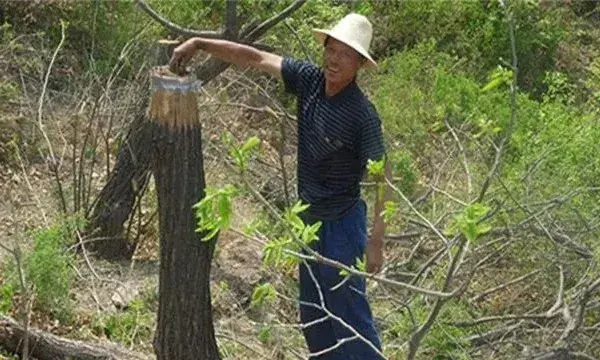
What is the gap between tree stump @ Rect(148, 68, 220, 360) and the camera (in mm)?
4180

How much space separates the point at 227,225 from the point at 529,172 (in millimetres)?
2757

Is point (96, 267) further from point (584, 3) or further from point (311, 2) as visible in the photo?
point (584, 3)

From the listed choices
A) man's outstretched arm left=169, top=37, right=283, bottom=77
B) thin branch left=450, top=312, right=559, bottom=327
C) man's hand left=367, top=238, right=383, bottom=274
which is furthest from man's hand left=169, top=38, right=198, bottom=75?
thin branch left=450, top=312, right=559, bottom=327

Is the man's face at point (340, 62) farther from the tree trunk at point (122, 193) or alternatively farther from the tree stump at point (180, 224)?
the tree trunk at point (122, 193)

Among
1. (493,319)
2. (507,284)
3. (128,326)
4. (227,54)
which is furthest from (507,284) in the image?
(227,54)

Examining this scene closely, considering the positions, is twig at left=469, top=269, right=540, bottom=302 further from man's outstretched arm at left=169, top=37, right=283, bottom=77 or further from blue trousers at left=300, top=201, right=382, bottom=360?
man's outstretched arm at left=169, top=37, right=283, bottom=77

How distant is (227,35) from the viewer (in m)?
4.79

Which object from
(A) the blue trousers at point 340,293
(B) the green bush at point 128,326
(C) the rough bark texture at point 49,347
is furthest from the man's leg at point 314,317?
(B) the green bush at point 128,326

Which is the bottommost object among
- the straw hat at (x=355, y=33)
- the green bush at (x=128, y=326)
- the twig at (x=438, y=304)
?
the green bush at (x=128, y=326)

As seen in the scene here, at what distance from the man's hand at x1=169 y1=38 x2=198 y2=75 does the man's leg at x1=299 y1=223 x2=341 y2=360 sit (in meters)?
0.96

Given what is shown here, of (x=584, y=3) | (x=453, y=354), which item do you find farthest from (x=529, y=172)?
(x=584, y=3)

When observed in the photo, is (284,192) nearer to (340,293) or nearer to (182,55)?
(340,293)

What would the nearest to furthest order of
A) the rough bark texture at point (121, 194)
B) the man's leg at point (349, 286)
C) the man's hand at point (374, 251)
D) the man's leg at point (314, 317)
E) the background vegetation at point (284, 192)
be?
the man's hand at point (374, 251) → the man's leg at point (349, 286) → the man's leg at point (314, 317) → the background vegetation at point (284, 192) → the rough bark texture at point (121, 194)

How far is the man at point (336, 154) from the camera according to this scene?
14.0ft
